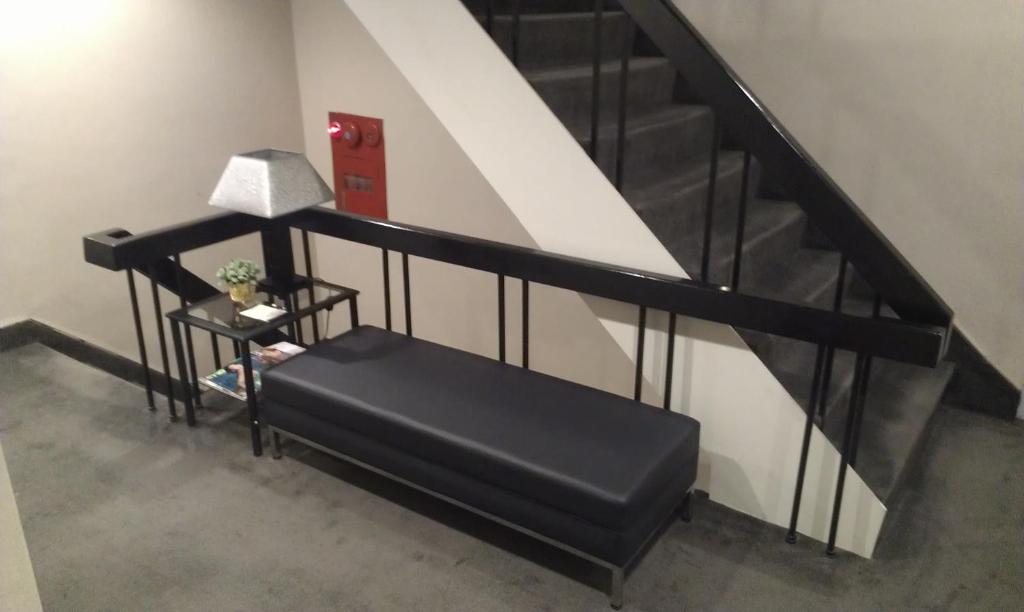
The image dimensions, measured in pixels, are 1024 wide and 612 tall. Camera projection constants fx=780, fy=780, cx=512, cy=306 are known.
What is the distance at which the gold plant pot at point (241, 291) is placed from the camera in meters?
2.59

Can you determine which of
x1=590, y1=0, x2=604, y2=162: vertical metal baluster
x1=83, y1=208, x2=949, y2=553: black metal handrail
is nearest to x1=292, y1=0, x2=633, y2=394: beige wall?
x1=83, y1=208, x2=949, y2=553: black metal handrail

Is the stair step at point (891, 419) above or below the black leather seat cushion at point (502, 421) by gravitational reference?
below

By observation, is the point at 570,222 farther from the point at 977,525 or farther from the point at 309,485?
the point at 977,525

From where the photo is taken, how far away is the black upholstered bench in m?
1.88

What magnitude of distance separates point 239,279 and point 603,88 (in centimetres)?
142

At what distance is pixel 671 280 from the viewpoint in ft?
7.05

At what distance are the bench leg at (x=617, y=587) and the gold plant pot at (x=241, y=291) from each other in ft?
4.93

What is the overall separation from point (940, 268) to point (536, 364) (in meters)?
1.55

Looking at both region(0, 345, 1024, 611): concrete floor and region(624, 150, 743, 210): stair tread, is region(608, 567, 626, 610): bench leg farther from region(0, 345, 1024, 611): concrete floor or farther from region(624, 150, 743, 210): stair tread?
region(624, 150, 743, 210): stair tread

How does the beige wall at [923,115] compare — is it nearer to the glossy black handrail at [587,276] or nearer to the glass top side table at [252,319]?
the glossy black handrail at [587,276]

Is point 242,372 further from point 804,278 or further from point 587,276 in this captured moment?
point 804,278

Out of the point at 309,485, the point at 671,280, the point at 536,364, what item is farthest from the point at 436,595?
the point at 536,364

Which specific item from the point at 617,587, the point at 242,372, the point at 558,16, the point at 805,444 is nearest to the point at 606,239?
the point at 805,444

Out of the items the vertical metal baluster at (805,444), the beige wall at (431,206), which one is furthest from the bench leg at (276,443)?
the vertical metal baluster at (805,444)
